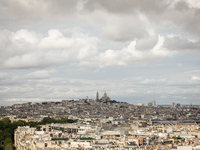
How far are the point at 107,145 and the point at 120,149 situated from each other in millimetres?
5957

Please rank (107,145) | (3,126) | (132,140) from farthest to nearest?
(3,126), (132,140), (107,145)

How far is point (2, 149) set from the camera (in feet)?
251

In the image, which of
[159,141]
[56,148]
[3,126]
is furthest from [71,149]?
[3,126]

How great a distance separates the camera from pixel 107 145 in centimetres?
5838

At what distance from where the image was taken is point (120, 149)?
52656mm

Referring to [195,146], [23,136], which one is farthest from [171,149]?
Answer: [23,136]

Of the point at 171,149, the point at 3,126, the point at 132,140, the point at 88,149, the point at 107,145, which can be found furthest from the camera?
the point at 3,126

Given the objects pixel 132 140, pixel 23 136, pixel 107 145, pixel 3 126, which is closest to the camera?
pixel 107 145

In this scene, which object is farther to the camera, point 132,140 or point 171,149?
point 132,140

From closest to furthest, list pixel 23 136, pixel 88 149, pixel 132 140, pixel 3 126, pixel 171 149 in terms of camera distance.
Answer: pixel 171 149, pixel 88 149, pixel 132 140, pixel 23 136, pixel 3 126

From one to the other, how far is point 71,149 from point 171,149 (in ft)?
41.7

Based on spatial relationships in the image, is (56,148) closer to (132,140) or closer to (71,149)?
(71,149)

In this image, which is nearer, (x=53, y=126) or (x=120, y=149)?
(x=120, y=149)

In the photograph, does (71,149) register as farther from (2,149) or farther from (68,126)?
(68,126)
